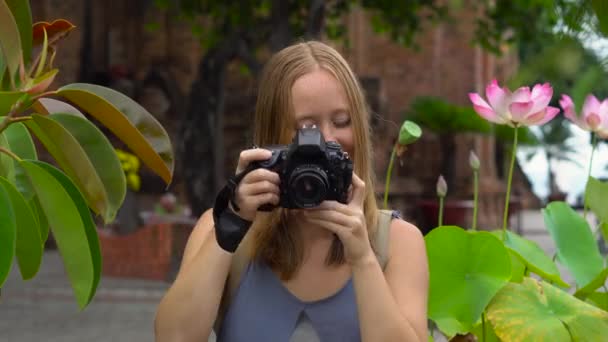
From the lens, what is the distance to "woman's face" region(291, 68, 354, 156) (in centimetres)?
191

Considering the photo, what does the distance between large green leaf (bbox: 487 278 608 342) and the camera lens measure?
2.69 feet

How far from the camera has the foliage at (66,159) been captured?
5.69 feet

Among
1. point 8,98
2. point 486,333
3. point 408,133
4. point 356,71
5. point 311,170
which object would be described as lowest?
point 356,71

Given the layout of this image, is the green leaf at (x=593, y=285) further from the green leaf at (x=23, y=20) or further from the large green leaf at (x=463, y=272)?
the green leaf at (x=23, y=20)

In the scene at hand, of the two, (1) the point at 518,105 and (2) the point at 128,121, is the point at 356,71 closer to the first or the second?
(1) the point at 518,105

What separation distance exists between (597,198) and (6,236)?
1.71 m

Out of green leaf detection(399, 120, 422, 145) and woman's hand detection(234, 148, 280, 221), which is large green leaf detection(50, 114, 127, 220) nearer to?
woman's hand detection(234, 148, 280, 221)

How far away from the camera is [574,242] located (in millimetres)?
2957

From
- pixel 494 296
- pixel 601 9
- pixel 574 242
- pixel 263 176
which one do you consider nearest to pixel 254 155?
pixel 263 176

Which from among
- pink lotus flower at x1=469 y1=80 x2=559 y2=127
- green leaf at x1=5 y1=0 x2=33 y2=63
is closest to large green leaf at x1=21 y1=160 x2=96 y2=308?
green leaf at x1=5 y1=0 x2=33 y2=63

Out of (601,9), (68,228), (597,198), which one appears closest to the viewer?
(68,228)

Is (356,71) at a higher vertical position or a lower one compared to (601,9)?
lower

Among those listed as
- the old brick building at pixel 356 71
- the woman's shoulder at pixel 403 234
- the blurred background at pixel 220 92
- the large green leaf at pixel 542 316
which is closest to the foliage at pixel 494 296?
the large green leaf at pixel 542 316

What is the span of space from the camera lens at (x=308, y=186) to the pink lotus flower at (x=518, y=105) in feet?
3.00
